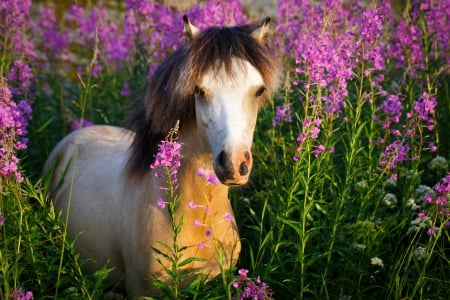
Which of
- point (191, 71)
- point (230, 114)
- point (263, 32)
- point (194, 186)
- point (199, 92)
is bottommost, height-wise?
point (194, 186)

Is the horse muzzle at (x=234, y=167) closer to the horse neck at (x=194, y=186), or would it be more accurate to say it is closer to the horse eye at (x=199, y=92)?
the horse eye at (x=199, y=92)

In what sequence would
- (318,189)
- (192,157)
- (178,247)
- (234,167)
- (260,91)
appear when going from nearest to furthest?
1. (234,167)
2. (178,247)
3. (260,91)
4. (192,157)
5. (318,189)

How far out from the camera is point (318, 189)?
446 centimetres

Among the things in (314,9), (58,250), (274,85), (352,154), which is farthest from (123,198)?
(314,9)

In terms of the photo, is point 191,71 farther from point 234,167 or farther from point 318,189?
point 318,189

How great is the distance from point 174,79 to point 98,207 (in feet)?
4.59

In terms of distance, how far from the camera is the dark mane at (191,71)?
3590 mm

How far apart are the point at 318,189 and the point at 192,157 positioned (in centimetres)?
108

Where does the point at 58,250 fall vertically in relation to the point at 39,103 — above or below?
below

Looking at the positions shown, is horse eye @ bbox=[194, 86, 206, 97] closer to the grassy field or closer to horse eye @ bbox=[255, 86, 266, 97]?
horse eye @ bbox=[255, 86, 266, 97]

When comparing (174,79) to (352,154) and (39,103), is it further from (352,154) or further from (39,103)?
(39,103)

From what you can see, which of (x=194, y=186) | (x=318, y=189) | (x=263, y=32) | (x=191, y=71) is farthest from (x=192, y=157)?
(x=318, y=189)

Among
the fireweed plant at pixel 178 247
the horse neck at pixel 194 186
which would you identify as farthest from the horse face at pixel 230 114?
the horse neck at pixel 194 186

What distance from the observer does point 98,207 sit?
4.62m
